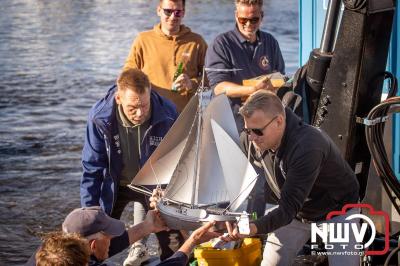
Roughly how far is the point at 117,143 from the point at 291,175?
61.6 inches

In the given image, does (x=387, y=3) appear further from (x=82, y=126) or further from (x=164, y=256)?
(x=82, y=126)

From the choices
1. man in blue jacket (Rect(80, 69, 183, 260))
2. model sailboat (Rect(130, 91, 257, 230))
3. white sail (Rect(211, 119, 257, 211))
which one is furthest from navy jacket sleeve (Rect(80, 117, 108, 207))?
white sail (Rect(211, 119, 257, 211))

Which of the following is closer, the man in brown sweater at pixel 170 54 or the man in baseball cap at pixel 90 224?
the man in baseball cap at pixel 90 224

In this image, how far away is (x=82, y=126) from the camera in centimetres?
1302

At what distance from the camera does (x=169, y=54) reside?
24.1ft

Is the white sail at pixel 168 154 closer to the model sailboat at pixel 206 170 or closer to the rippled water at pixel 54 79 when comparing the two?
the model sailboat at pixel 206 170

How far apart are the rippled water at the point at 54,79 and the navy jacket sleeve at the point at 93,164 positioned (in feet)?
5.67

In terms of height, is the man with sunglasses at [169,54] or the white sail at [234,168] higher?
the man with sunglasses at [169,54]

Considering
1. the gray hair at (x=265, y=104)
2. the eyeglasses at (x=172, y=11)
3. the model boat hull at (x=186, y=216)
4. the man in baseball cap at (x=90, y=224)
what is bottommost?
the model boat hull at (x=186, y=216)

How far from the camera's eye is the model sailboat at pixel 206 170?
5625 millimetres

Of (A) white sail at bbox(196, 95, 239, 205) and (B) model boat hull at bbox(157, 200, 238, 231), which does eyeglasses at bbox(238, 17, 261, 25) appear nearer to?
(A) white sail at bbox(196, 95, 239, 205)

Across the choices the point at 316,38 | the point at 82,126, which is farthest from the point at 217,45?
the point at 82,126

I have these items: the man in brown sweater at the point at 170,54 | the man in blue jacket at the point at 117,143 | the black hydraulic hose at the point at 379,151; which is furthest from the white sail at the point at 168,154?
the man in brown sweater at the point at 170,54

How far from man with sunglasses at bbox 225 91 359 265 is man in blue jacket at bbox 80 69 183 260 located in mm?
854
